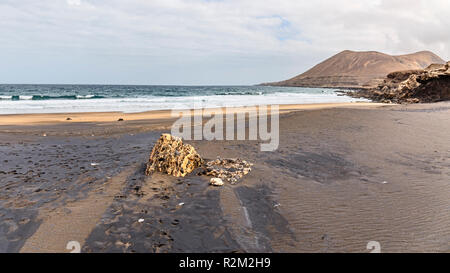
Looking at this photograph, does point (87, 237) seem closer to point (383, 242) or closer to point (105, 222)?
point (105, 222)

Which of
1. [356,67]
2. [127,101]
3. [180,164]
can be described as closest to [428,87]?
[180,164]

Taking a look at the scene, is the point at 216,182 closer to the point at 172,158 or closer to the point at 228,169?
the point at 228,169

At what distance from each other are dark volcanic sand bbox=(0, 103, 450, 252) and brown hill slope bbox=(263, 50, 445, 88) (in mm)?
112867

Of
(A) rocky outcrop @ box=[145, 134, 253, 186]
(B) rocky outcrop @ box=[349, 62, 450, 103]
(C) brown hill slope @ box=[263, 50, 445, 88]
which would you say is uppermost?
(C) brown hill slope @ box=[263, 50, 445, 88]

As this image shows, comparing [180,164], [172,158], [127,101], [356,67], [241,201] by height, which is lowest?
[241,201]

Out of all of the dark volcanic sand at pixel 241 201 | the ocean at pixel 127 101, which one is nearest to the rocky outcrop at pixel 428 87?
the ocean at pixel 127 101

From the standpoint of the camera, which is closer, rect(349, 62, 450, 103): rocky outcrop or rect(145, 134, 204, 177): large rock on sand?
rect(145, 134, 204, 177): large rock on sand

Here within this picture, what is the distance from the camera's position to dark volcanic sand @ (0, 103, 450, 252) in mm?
2949

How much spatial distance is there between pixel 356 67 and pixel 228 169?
150m

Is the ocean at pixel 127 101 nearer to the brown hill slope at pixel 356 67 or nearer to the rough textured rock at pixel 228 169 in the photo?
the rough textured rock at pixel 228 169

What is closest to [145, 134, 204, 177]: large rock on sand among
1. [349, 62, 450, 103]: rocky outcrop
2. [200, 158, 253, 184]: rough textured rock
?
[200, 158, 253, 184]: rough textured rock

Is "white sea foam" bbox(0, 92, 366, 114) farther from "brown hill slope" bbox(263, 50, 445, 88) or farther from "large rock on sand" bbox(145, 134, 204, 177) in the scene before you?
"brown hill slope" bbox(263, 50, 445, 88)

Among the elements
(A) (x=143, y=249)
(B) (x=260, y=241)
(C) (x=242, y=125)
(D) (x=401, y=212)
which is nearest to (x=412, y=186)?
(D) (x=401, y=212)

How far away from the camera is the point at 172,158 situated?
5051 mm
